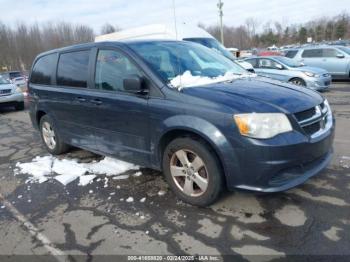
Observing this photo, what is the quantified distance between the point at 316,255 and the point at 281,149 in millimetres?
918

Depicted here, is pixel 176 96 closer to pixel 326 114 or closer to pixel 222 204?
pixel 222 204

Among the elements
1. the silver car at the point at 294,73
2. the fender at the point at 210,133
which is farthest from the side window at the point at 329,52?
the fender at the point at 210,133

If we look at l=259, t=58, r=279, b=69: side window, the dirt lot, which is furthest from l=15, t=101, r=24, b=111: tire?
the dirt lot

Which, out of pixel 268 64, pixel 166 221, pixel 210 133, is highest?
pixel 210 133

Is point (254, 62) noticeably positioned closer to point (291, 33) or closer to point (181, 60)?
point (181, 60)

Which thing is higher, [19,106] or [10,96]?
[10,96]

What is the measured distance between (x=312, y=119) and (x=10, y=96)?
12.0 m

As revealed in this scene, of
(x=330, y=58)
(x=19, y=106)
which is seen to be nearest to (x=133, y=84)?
(x=19, y=106)

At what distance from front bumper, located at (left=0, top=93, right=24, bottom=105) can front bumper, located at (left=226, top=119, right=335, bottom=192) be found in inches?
454

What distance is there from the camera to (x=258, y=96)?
3.53 m

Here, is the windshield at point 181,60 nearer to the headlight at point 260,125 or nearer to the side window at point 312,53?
the headlight at point 260,125

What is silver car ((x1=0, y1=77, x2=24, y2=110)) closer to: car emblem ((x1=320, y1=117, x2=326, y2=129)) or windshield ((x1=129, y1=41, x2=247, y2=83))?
windshield ((x1=129, y1=41, x2=247, y2=83))

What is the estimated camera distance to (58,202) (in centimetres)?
424

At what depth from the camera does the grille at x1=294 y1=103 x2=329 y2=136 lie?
3433 mm
